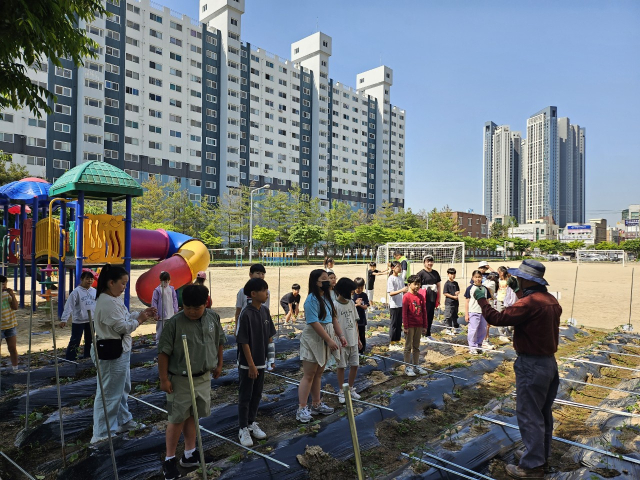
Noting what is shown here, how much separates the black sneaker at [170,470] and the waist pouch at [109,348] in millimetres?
1276

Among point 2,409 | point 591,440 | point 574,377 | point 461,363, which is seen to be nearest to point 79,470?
point 2,409

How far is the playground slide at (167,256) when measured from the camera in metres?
11.4

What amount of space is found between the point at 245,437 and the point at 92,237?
8.50 metres

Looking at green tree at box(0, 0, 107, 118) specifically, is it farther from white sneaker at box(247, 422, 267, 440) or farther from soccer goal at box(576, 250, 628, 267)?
soccer goal at box(576, 250, 628, 267)

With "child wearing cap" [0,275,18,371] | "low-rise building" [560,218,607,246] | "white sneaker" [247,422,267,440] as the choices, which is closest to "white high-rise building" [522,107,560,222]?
"low-rise building" [560,218,607,246]

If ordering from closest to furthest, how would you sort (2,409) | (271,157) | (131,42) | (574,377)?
(2,409) < (574,377) < (131,42) < (271,157)

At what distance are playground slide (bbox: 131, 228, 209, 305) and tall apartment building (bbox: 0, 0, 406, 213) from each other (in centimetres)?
3267

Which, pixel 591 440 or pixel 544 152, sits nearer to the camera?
pixel 591 440

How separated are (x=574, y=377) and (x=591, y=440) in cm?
297

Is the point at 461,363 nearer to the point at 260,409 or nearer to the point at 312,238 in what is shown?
the point at 260,409

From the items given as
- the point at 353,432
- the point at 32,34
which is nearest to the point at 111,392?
the point at 353,432

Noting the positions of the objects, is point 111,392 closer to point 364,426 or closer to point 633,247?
point 364,426

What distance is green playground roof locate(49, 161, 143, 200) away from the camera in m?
10.2

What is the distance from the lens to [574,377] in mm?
7027
